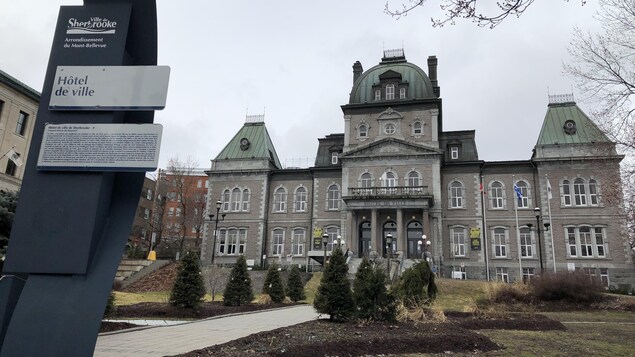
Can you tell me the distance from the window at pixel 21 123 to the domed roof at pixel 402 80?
28.7 m

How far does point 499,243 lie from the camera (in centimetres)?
3891

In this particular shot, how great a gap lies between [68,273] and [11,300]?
83cm

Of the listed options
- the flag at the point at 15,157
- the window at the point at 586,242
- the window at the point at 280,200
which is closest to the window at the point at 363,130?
the window at the point at 280,200

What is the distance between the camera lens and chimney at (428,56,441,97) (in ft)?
155

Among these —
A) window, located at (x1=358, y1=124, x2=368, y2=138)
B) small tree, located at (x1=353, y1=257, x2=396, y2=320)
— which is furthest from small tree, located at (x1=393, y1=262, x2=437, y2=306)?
window, located at (x1=358, y1=124, x2=368, y2=138)

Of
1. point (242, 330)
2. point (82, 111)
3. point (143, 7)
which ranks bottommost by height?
point (242, 330)

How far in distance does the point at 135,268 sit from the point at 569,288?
99.7 ft

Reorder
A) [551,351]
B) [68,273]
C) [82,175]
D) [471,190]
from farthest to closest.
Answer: [471,190]
[551,351]
[82,175]
[68,273]

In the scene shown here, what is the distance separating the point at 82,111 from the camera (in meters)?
6.07

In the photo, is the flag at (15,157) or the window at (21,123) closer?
the flag at (15,157)

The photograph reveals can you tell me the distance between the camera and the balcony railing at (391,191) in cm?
3787

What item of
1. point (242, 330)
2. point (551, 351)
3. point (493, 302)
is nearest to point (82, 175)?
point (242, 330)

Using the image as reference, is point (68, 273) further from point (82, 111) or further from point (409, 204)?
point (409, 204)

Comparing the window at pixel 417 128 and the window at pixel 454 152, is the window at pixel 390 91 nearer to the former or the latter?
the window at pixel 417 128
